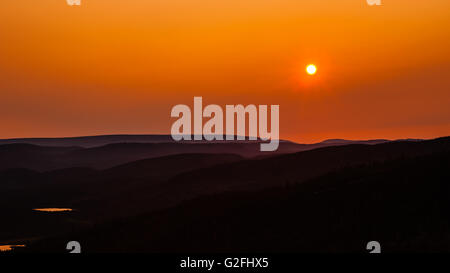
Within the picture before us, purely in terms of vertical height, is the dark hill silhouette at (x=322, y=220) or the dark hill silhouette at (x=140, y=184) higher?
the dark hill silhouette at (x=140, y=184)

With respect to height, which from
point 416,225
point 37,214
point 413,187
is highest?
Answer: point 37,214

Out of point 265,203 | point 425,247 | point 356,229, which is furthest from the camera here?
point 265,203

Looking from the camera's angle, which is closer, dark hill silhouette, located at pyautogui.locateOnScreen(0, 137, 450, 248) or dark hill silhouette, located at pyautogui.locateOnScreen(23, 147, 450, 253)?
dark hill silhouette, located at pyautogui.locateOnScreen(23, 147, 450, 253)

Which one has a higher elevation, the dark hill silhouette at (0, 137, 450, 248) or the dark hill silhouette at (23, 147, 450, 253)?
the dark hill silhouette at (0, 137, 450, 248)

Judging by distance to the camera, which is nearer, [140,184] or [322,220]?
[322,220]

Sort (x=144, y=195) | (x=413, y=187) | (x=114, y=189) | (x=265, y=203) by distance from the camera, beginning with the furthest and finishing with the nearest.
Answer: (x=114, y=189) → (x=144, y=195) → (x=265, y=203) → (x=413, y=187)

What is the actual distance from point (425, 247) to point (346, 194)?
1567 cm

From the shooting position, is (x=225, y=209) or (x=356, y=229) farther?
(x=225, y=209)

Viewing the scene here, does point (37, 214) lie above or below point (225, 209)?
above

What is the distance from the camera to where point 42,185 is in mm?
146625

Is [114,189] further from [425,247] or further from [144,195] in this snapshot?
[425,247]

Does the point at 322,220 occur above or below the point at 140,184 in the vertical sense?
below

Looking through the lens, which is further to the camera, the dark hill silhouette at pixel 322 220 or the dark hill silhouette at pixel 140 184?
the dark hill silhouette at pixel 140 184

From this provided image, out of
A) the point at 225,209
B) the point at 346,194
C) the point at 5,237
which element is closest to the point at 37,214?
the point at 5,237
